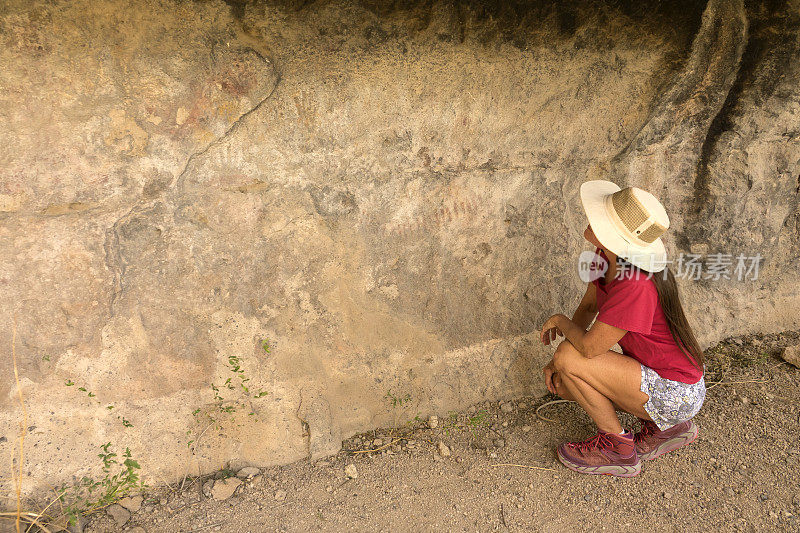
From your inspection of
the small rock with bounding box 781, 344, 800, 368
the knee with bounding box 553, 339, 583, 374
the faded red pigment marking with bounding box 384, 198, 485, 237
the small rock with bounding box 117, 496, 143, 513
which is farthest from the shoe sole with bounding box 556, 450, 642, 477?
the small rock with bounding box 117, 496, 143, 513

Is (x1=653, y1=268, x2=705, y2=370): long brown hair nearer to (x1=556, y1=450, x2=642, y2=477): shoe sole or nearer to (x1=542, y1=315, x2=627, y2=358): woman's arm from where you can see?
(x1=542, y1=315, x2=627, y2=358): woman's arm

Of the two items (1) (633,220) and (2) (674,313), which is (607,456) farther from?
(1) (633,220)

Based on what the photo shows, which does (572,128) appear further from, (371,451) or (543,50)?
(371,451)

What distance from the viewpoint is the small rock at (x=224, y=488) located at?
2.14m

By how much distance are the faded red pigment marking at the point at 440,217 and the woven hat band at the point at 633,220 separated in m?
0.58

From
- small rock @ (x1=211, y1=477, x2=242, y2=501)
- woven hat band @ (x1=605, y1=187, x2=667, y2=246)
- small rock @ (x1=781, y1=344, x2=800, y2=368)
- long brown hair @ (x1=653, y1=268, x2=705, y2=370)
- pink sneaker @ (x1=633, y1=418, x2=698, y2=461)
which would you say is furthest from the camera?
small rock @ (x1=781, y1=344, x2=800, y2=368)

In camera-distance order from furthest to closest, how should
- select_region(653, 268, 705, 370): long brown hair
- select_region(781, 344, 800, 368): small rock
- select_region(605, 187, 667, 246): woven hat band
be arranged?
1. select_region(781, 344, 800, 368): small rock
2. select_region(653, 268, 705, 370): long brown hair
3. select_region(605, 187, 667, 246): woven hat band

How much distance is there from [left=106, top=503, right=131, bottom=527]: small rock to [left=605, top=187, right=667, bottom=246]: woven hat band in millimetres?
1809

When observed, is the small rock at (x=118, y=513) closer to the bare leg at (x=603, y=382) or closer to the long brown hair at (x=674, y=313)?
the bare leg at (x=603, y=382)

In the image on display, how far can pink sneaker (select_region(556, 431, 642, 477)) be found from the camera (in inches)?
85.7

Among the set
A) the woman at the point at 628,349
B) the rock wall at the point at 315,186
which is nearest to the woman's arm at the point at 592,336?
the woman at the point at 628,349

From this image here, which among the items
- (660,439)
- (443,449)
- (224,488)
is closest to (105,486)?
(224,488)

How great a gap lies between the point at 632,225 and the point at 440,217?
2.32ft

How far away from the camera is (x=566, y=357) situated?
6.96 feet
